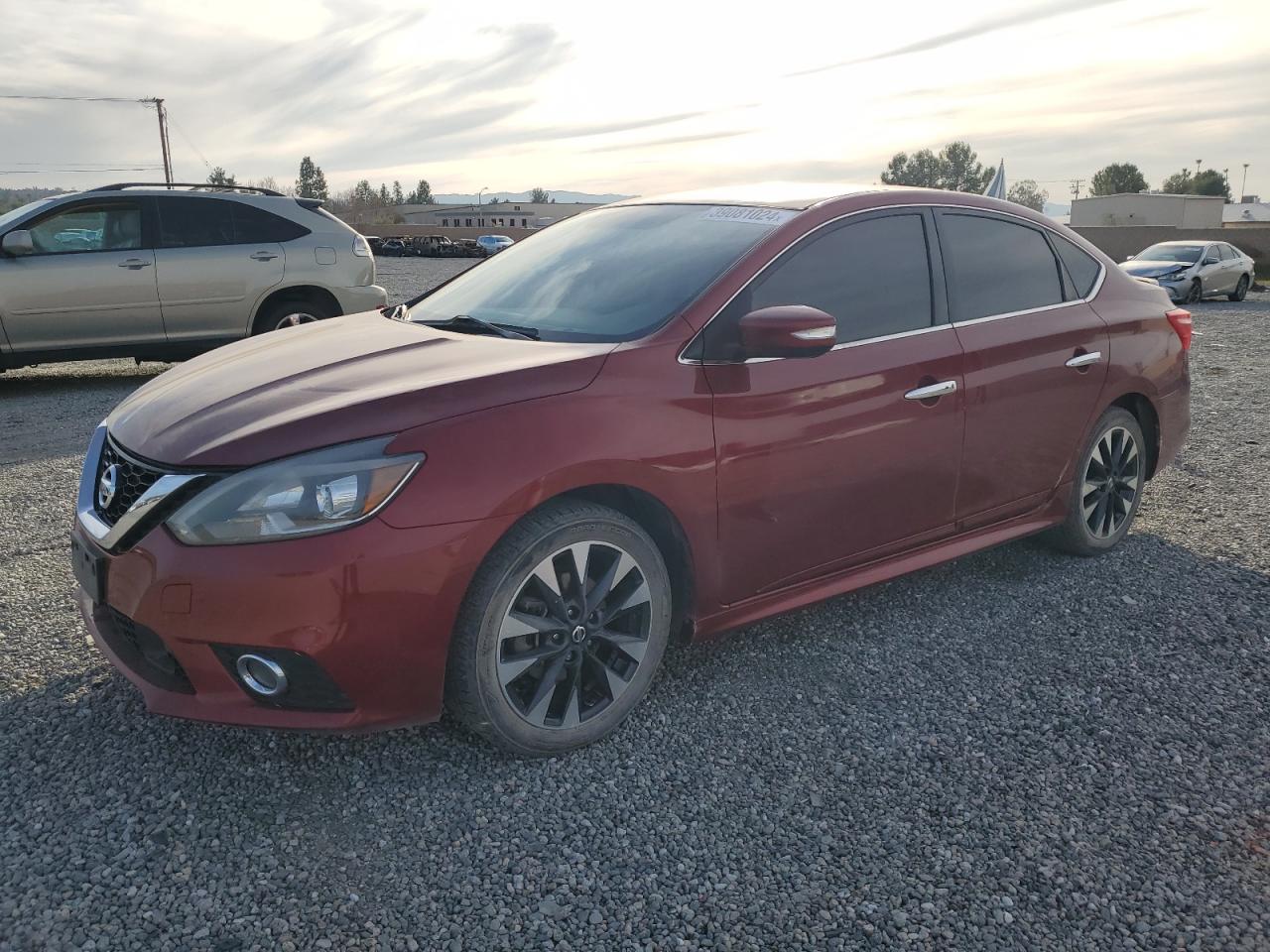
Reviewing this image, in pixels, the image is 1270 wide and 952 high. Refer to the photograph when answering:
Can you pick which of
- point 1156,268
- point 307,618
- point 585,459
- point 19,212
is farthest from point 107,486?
point 1156,268

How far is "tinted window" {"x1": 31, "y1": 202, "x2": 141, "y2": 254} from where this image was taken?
28.0ft

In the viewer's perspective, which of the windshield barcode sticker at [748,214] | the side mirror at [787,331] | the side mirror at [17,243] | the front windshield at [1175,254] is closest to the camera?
the side mirror at [787,331]

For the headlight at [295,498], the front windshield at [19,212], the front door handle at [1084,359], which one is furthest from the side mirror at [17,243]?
the front door handle at [1084,359]

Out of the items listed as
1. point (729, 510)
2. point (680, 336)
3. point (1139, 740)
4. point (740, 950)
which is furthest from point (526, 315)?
point (1139, 740)

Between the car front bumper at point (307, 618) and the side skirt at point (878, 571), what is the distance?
3.16ft

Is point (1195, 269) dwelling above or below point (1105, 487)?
above

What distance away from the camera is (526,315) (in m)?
3.56

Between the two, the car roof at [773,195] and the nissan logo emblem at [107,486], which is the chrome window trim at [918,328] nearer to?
the car roof at [773,195]

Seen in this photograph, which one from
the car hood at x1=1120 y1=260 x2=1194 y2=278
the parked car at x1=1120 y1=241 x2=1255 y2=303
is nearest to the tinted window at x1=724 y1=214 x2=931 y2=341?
the parked car at x1=1120 y1=241 x2=1255 y2=303

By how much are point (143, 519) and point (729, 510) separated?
1675mm

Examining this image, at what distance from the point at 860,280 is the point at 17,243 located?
761 centimetres

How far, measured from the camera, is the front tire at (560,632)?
2740 millimetres

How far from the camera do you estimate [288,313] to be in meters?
9.34

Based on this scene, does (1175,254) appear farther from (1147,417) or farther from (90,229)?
(90,229)
